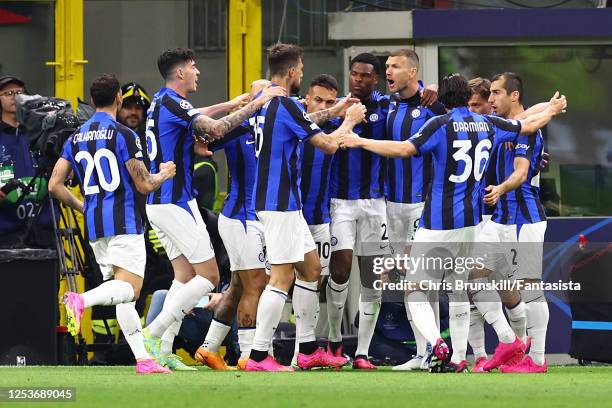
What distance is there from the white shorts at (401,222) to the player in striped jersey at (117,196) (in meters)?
2.48

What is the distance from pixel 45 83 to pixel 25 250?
243 centimetres

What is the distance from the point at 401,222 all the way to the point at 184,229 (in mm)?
2029

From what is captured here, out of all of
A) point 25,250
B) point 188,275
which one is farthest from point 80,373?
point 25,250

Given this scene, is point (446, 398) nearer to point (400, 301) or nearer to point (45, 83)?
point (400, 301)

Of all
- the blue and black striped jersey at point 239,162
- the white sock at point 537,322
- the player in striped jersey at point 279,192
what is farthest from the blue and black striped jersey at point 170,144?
the white sock at point 537,322

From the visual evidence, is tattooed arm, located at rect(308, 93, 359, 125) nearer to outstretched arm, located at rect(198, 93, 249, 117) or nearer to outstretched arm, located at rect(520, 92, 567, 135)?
outstretched arm, located at rect(198, 93, 249, 117)

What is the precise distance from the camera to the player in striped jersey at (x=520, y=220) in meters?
12.2

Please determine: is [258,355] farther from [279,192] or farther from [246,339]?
[279,192]

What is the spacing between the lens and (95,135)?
11.2 metres

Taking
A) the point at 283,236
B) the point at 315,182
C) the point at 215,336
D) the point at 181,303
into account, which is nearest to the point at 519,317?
the point at 315,182

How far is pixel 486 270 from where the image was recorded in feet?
39.7

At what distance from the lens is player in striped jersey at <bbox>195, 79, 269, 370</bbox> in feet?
39.8

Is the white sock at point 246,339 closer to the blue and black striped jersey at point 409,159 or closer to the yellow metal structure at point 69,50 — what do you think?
the blue and black striped jersey at point 409,159

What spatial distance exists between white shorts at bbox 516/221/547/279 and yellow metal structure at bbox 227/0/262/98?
368 cm
